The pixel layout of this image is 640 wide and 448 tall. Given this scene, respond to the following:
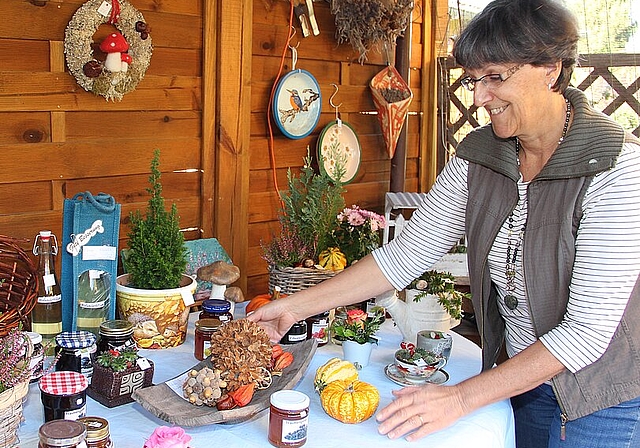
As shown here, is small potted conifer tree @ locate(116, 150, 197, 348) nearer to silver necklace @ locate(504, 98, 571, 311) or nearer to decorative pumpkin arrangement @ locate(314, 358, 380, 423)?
decorative pumpkin arrangement @ locate(314, 358, 380, 423)

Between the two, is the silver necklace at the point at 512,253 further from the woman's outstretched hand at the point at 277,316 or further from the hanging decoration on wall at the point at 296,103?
the hanging decoration on wall at the point at 296,103

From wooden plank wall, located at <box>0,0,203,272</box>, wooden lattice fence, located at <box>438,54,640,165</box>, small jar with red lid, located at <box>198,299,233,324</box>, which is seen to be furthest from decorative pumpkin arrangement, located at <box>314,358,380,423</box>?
wooden lattice fence, located at <box>438,54,640,165</box>

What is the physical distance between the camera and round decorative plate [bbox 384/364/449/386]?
1.68 m

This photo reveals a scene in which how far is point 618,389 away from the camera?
1500mm

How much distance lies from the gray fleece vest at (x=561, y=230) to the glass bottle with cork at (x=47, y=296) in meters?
0.98

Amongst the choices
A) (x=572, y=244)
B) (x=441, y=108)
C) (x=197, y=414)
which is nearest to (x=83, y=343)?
(x=197, y=414)

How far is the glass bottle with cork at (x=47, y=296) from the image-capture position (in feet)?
5.67

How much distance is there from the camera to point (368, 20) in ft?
9.59

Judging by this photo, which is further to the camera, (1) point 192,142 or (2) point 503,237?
(1) point 192,142

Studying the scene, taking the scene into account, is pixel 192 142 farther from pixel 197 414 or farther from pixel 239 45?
pixel 197 414

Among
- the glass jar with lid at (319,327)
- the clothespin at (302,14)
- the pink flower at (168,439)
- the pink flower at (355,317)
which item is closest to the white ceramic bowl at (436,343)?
the pink flower at (355,317)

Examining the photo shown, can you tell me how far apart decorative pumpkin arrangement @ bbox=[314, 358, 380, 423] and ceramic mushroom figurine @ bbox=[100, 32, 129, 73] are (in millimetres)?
1140

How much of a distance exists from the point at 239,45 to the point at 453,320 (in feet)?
4.01

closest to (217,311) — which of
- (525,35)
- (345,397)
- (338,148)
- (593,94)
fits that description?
(345,397)
